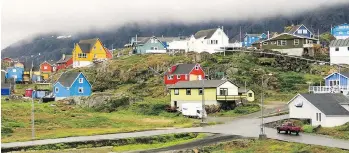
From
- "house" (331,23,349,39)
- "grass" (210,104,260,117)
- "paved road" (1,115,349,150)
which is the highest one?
"house" (331,23,349,39)

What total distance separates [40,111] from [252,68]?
35.2 meters

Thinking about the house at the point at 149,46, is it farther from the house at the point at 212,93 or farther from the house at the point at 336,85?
the house at the point at 336,85

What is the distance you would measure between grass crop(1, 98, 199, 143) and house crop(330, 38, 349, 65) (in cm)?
3175

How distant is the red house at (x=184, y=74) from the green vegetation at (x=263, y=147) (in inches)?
1535

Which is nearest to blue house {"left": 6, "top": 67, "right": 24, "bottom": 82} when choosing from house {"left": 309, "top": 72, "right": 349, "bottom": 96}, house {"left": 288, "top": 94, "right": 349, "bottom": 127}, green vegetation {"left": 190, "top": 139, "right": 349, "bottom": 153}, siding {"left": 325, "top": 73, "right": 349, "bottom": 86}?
siding {"left": 325, "top": 73, "right": 349, "bottom": 86}

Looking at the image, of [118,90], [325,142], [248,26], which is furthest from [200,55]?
[248,26]

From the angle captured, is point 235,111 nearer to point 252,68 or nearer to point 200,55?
point 252,68

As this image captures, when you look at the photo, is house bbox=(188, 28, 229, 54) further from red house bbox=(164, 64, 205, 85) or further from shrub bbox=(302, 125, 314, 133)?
shrub bbox=(302, 125, 314, 133)

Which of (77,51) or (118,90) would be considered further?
(77,51)

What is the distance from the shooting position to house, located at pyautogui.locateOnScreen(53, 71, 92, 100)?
7712 cm

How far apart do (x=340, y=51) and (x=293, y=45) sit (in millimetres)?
10182

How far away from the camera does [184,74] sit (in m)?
75.1

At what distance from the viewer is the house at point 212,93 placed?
61.1 meters

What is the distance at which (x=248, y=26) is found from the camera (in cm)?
Answer: 19812
